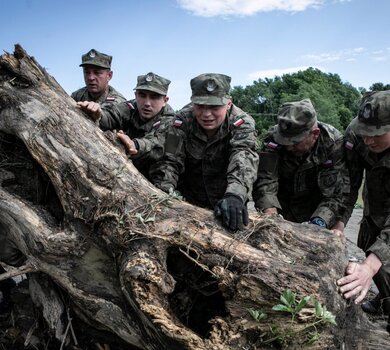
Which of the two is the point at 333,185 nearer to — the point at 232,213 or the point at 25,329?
the point at 232,213

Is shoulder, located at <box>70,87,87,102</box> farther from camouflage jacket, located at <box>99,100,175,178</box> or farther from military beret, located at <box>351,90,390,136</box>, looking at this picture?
military beret, located at <box>351,90,390,136</box>

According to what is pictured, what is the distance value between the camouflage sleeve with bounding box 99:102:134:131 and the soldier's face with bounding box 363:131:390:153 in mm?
2620

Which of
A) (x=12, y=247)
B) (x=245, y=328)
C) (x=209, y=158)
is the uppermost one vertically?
(x=209, y=158)

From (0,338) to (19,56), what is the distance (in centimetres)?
240

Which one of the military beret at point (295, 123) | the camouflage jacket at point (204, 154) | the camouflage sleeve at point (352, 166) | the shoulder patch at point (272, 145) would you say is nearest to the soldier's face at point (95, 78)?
the camouflage jacket at point (204, 154)

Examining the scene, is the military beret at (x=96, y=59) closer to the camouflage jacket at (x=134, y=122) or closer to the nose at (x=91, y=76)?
the nose at (x=91, y=76)

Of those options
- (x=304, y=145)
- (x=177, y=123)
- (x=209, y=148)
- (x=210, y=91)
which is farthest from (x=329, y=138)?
(x=177, y=123)

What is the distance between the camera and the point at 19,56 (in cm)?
391

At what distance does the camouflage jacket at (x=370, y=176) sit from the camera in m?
4.14

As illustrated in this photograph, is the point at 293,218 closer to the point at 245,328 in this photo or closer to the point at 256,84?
the point at 245,328

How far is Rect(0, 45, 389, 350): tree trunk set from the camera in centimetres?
272

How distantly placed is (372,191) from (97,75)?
357cm

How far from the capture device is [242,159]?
4.07 meters

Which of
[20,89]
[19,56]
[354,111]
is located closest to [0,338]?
[20,89]
